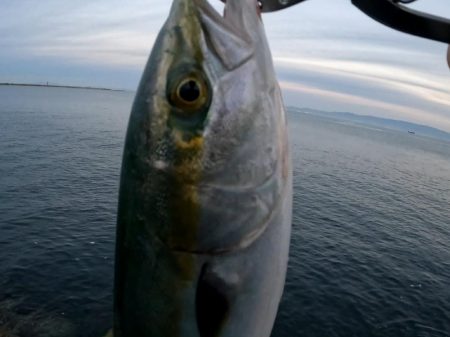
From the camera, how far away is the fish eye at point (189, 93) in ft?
8.68

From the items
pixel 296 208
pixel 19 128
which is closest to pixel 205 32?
pixel 296 208

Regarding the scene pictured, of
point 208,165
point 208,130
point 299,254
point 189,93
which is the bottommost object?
point 299,254

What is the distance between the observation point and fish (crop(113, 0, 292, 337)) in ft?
8.70

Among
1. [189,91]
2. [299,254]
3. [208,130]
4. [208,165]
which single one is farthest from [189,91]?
[299,254]

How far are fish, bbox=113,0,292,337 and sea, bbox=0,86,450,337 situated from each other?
24.1m

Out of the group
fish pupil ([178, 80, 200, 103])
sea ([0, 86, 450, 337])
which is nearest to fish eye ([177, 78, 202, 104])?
fish pupil ([178, 80, 200, 103])

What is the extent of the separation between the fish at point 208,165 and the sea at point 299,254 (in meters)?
24.1

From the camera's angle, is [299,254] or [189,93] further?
[299,254]

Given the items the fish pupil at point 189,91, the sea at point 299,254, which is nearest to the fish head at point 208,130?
the fish pupil at point 189,91

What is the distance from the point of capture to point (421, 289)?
3412cm

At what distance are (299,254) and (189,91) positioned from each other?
36.3 meters

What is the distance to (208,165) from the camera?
270 centimetres

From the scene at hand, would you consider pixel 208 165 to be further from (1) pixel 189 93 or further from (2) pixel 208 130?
(1) pixel 189 93

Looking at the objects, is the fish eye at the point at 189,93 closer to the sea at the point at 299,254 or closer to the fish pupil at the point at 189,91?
the fish pupil at the point at 189,91
